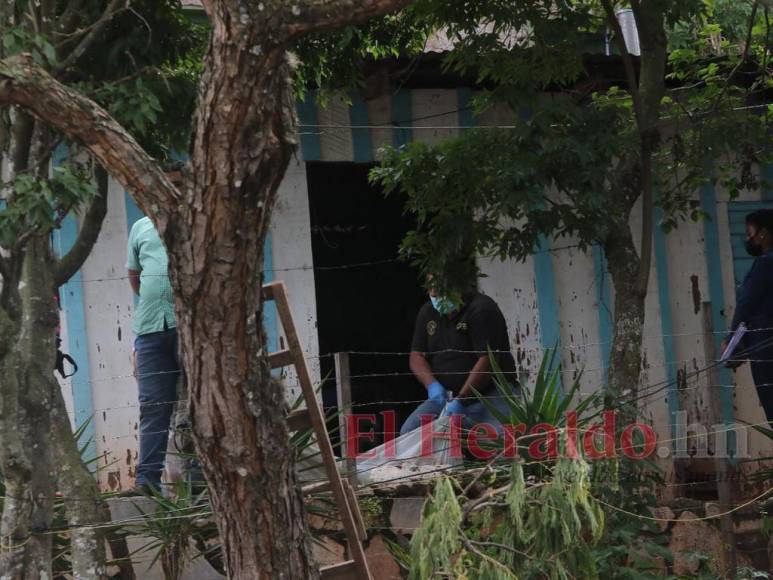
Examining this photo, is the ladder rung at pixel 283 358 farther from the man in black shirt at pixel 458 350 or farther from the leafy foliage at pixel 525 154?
the man in black shirt at pixel 458 350

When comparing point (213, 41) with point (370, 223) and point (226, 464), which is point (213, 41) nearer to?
point (226, 464)

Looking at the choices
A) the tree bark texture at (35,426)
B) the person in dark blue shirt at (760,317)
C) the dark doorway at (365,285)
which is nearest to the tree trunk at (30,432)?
the tree bark texture at (35,426)

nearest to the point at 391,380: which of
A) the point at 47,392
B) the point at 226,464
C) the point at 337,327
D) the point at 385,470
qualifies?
the point at 337,327

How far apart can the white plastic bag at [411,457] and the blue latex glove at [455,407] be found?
0.16 meters

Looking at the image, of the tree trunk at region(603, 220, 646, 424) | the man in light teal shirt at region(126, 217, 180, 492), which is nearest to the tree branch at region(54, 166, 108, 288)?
the man in light teal shirt at region(126, 217, 180, 492)

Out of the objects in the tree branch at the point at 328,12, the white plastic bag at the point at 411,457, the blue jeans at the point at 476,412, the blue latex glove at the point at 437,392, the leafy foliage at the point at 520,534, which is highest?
the tree branch at the point at 328,12

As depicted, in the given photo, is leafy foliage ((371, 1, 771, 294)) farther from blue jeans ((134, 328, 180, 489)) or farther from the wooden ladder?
the wooden ladder

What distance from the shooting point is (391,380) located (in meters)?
11.2

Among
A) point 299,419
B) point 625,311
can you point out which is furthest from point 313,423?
point 625,311

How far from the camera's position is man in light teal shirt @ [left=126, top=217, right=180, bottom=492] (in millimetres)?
6918

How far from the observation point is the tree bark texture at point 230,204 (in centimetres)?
436

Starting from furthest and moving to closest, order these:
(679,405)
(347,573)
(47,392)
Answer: (679,405) → (47,392) → (347,573)

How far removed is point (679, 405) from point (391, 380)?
261 cm

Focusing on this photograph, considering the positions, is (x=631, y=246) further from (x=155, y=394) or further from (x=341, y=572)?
(x=341, y=572)
